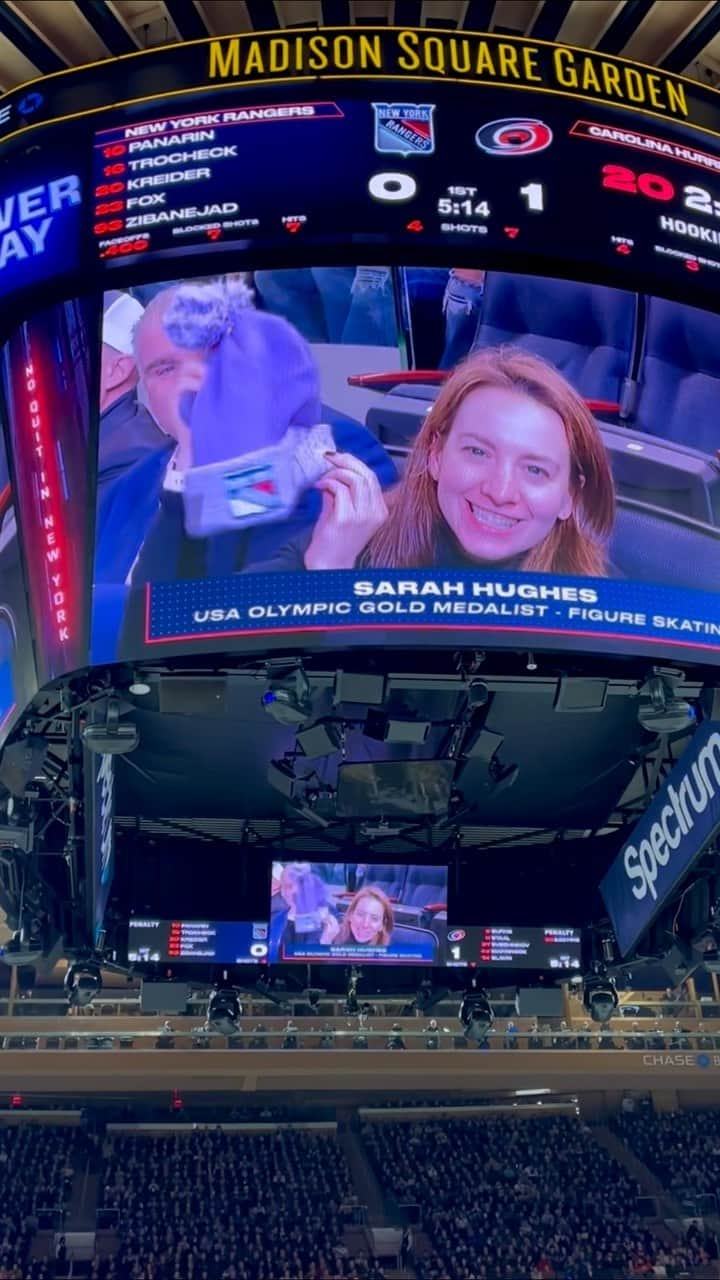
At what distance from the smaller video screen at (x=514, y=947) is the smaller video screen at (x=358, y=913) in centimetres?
21

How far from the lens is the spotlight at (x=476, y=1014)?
1295 cm

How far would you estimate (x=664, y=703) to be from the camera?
26.6 ft

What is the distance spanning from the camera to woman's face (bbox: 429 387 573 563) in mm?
7711

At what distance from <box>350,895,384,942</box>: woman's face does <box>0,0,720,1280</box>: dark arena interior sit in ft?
0.11

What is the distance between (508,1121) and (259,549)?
21366mm

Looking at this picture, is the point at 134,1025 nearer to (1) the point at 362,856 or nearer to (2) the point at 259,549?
(1) the point at 362,856

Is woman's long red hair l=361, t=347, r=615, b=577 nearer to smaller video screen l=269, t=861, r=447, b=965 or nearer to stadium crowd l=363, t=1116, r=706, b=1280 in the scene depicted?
smaller video screen l=269, t=861, r=447, b=965

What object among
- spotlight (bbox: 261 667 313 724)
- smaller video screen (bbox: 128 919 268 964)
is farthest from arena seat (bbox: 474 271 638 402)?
smaller video screen (bbox: 128 919 268 964)

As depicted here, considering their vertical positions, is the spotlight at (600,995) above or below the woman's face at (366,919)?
below

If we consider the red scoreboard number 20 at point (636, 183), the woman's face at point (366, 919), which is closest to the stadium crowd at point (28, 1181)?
the woman's face at point (366, 919)

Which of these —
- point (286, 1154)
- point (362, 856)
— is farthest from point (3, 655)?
point (286, 1154)

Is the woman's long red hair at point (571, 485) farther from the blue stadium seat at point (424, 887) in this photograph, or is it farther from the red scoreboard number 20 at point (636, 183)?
the blue stadium seat at point (424, 887)

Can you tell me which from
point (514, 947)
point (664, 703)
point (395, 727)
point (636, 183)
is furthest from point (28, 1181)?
point (636, 183)

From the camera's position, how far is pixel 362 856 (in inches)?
474
